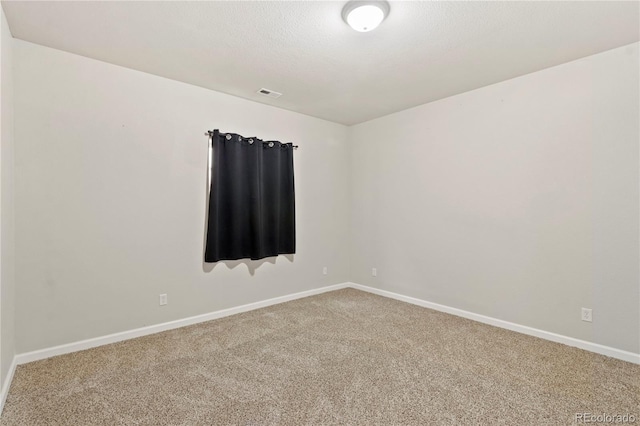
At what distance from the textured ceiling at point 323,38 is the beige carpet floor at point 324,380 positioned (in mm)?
2510

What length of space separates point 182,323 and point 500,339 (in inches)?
122

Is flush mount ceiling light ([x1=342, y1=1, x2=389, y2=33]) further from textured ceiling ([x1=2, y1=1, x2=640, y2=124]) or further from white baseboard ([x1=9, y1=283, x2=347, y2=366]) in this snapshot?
white baseboard ([x1=9, y1=283, x2=347, y2=366])

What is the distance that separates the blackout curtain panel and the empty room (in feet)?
0.08

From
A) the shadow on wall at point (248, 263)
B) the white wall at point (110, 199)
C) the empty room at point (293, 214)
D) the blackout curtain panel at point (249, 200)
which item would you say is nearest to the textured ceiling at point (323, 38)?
the empty room at point (293, 214)

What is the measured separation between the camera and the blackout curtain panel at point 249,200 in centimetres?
345

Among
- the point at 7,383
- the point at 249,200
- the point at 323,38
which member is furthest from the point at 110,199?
the point at 323,38

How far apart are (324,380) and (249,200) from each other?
7.18 ft

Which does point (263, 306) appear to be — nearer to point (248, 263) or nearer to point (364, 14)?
point (248, 263)

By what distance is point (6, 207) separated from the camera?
85.4 inches

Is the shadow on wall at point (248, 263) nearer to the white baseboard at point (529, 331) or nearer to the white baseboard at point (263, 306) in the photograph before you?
the white baseboard at point (263, 306)

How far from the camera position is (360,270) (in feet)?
15.6

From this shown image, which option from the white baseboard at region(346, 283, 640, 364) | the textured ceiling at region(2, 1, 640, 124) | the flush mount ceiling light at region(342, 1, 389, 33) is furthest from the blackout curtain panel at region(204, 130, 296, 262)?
the flush mount ceiling light at region(342, 1, 389, 33)

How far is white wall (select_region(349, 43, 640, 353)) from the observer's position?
2.58 metres

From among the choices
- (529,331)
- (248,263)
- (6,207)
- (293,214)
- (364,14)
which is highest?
(364,14)
